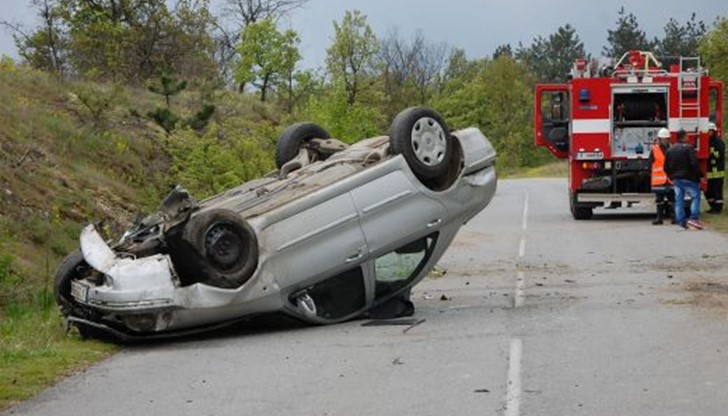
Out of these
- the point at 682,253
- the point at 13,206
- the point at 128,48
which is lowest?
the point at 682,253

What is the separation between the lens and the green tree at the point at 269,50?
40875 mm

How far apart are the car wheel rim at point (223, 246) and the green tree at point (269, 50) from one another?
3090 centimetres

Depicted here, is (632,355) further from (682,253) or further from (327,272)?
(682,253)

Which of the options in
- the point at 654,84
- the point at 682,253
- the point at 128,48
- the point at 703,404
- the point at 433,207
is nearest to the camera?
the point at 703,404

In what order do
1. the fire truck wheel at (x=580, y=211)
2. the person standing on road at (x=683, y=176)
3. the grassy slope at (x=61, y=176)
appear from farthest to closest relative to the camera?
the fire truck wheel at (x=580, y=211), the person standing on road at (x=683, y=176), the grassy slope at (x=61, y=176)

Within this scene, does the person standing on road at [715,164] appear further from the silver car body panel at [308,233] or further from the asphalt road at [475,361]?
the silver car body panel at [308,233]

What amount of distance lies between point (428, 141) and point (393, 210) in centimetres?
88

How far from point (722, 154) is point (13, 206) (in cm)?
1479

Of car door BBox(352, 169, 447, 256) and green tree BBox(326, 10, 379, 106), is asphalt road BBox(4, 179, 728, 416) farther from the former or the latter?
green tree BBox(326, 10, 379, 106)

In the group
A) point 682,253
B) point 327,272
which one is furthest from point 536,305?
point 682,253

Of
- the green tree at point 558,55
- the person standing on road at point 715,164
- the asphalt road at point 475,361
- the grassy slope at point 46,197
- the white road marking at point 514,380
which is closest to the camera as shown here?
the white road marking at point 514,380

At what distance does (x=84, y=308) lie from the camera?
1008 centimetres

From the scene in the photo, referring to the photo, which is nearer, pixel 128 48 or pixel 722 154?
pixel 722 154

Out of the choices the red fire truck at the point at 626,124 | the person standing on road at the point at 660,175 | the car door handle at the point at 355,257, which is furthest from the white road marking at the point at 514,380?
the red fire truck at the point at 626,124
